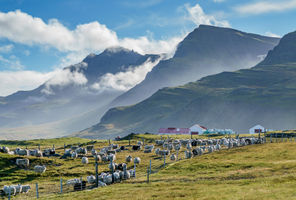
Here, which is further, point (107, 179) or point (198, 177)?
→ point (107, 179)

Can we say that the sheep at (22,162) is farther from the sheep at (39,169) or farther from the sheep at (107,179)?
the sheep at (107,179)

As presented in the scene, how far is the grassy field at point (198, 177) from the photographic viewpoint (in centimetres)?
3867

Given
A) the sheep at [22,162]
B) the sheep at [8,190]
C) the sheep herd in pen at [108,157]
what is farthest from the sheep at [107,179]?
the sheep at [22,162]

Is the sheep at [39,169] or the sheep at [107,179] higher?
the sheep at [39,169]

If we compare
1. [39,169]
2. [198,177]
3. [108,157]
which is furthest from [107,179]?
[108,157]

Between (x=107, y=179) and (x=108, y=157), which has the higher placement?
(x=108, y=157)

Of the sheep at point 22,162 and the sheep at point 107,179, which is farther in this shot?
the sheep at point 22,162

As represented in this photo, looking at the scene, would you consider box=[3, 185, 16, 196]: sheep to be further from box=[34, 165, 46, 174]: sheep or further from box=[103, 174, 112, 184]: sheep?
box=[34, 165, 46, 174]: sheep

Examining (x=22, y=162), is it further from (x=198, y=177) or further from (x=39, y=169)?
A: (x=198, y=177)

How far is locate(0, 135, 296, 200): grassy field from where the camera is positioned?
127ft

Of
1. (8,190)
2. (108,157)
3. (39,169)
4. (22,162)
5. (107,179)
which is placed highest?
(22,162)

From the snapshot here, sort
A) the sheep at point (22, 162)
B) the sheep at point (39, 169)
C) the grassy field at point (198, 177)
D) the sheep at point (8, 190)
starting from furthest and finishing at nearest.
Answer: the sheep at point (22, 162) < the sheep at point (39, 169) < the sheep at point (8, 190) < the grassy field at point (198, 177)

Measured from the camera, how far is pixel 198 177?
177 ft

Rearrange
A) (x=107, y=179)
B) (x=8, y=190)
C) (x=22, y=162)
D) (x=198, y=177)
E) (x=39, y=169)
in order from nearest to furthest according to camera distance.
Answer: (x=8, y=190), (x=198, y=177), (x=107, y=179), (x=39, y=169), (x=22, y=162)
